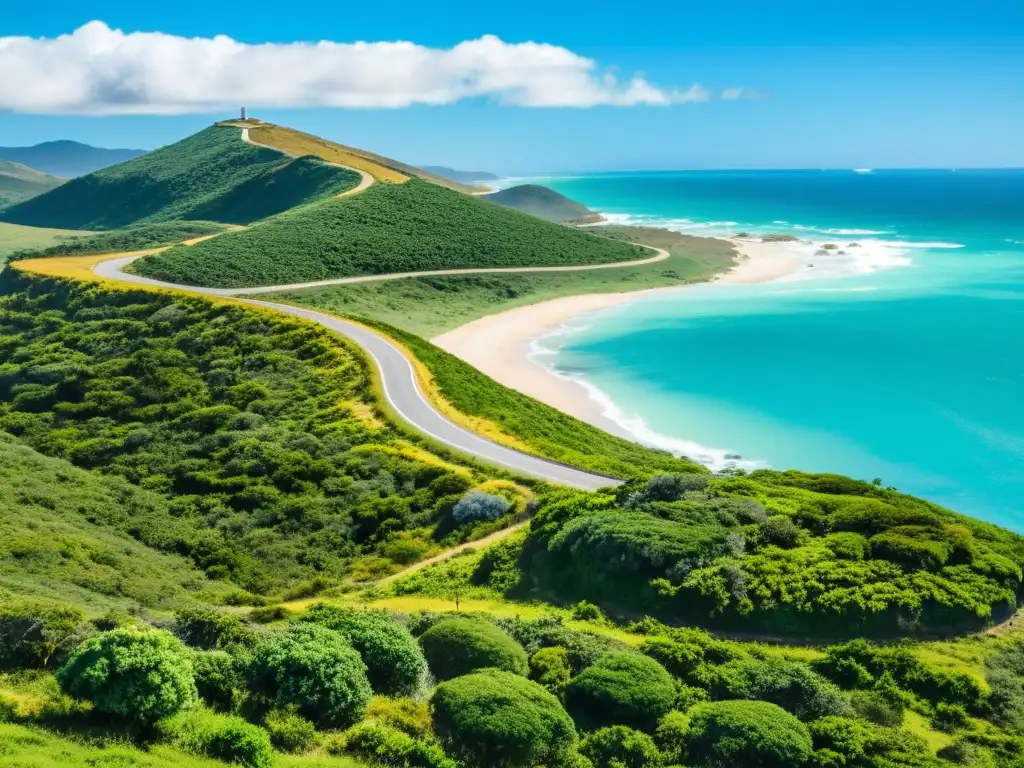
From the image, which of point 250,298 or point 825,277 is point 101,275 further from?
point 825,277

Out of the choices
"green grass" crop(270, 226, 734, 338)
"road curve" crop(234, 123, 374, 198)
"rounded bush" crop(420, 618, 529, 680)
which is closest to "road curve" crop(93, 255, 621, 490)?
"green grass" crop(270, 226, 734, 338)

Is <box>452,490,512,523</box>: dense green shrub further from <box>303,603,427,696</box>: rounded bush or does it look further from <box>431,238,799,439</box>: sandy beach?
<box>431,238,799,439</box>: sandy beach

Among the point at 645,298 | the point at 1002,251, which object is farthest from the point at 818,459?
the point at 1002,251

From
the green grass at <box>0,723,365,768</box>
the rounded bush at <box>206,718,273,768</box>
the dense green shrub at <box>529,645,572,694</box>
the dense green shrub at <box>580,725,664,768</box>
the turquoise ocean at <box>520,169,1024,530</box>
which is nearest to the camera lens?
the green grass at <box>0,723,365,768</box>

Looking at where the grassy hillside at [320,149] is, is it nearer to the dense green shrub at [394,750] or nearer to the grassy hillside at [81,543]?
the grassy hillside at [81,543]

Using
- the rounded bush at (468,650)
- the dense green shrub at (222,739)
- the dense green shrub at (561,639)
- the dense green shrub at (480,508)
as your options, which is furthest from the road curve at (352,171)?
the dense green shrub at (222,739)

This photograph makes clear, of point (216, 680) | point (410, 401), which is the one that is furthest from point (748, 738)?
point (410, 401)
